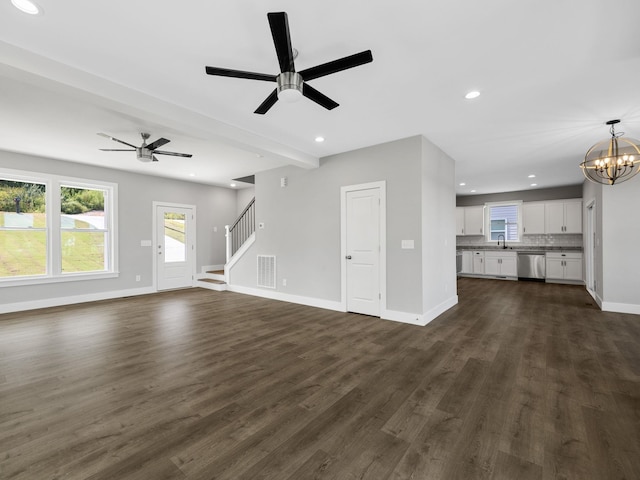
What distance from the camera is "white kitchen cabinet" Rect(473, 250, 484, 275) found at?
9.29 m

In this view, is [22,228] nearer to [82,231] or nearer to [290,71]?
[82,231]

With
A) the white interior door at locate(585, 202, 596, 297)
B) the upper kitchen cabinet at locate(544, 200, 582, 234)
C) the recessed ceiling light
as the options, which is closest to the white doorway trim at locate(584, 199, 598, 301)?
the white interior door at locate(585, 202, 596, 297)

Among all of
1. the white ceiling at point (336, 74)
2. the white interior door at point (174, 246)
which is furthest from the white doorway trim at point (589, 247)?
the white interior door at point (174, 246)

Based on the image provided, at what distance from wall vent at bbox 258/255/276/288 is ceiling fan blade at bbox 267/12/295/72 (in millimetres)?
4492

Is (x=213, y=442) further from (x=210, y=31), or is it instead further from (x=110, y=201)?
(x=110, y=201)

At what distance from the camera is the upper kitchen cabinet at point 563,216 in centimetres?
789

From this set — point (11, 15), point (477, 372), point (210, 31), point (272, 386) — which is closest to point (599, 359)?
point (477, 372)

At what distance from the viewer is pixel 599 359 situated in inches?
120

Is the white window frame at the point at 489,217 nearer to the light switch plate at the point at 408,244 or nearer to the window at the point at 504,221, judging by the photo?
the window at the point at 504,221

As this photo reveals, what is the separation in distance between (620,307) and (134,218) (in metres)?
9.92

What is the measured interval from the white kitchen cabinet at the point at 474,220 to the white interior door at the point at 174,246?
8789mm

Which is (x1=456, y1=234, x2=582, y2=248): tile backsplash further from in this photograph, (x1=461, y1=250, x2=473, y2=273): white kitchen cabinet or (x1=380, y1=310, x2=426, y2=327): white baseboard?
(x1=380, y1=310, x2=426, y2=327): white baseboard

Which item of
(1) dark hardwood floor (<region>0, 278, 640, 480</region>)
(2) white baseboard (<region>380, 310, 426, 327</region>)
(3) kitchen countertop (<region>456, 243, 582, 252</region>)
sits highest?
(3) kitchen countertop (<region>456, 243, 582, 252</region>)

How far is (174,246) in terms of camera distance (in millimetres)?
7617
